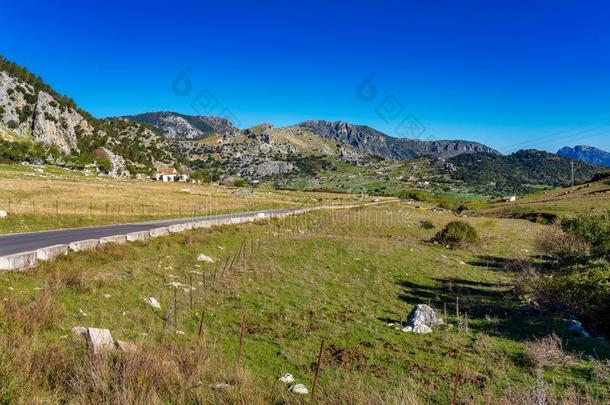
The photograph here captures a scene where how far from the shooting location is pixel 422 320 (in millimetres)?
15492

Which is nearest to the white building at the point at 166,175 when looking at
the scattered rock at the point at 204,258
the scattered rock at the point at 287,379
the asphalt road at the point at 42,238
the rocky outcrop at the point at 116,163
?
the rocky outcrop at the point at 116,163

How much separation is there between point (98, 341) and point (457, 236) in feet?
117

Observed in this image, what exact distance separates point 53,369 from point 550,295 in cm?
1991

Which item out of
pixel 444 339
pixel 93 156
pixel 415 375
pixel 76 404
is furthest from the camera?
pixel 93 156

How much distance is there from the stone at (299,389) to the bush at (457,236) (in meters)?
32.0

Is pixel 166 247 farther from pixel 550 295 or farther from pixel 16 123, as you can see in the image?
pixel 16 123

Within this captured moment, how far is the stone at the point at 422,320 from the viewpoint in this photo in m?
15.0

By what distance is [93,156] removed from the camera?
127m

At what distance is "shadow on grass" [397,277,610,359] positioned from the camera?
47.5 feet

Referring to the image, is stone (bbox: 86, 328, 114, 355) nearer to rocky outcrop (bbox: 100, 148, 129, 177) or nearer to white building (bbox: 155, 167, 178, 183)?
rocky outcrop (bbox: 100, 148, 129, 177)

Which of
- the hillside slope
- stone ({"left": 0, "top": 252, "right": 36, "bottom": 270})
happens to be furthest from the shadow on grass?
the hillside slope

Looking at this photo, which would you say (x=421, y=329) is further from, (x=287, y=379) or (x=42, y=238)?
(x=42, y=238)

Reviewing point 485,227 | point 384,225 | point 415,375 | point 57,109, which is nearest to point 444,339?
point 415,375

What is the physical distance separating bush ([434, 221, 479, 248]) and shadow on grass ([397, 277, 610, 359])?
14.1 metres
